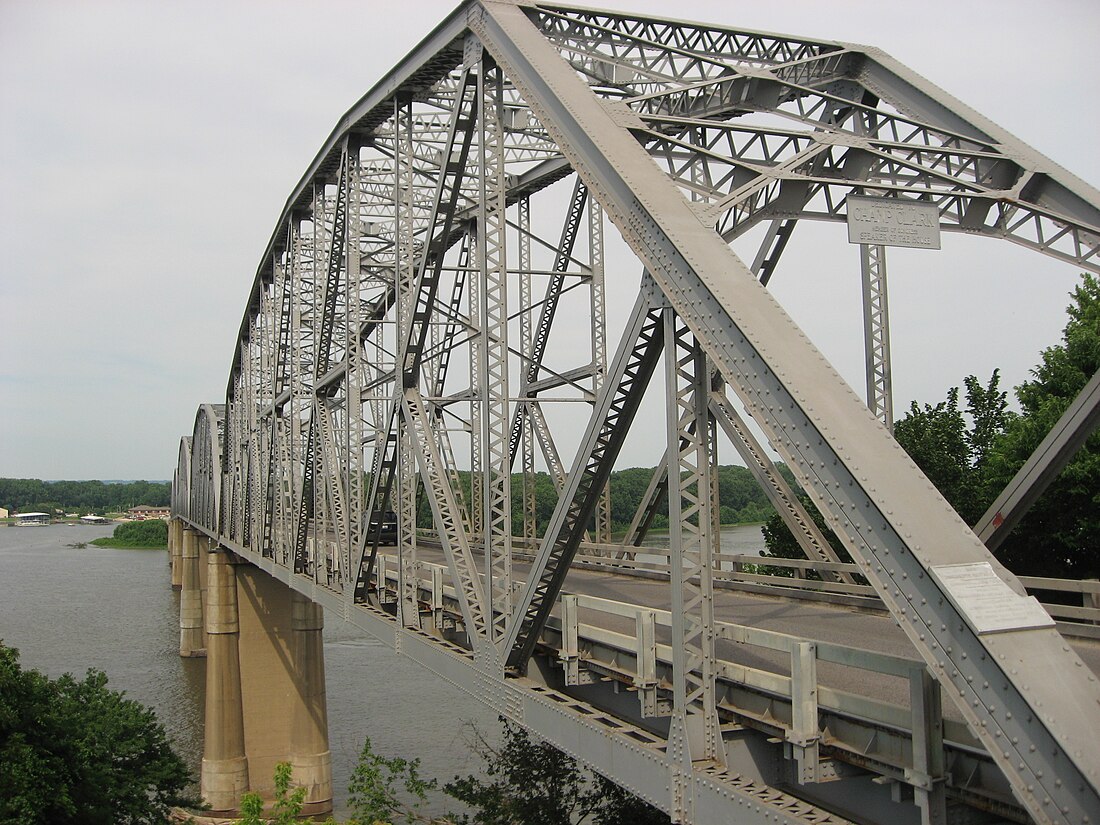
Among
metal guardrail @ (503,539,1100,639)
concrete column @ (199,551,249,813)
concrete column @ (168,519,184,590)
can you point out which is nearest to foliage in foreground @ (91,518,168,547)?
concrete column @ (168,519,184,590)

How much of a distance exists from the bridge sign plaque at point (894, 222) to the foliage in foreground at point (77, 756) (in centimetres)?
1431

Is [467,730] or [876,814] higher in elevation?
[876,814]

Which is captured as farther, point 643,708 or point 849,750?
point 643,708

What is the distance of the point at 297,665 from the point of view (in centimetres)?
3250

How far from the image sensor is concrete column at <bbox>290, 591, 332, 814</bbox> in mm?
29812

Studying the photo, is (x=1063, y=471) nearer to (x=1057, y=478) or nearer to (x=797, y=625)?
(x=1057, y=478)

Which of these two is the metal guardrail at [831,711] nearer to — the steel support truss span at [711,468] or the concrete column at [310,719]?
the steel support truss span at [711,468]

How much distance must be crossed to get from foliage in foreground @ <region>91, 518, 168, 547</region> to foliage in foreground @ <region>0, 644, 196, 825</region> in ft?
400

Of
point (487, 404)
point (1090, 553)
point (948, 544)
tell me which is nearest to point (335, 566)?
point (487, 404)

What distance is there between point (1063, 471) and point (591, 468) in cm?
1310

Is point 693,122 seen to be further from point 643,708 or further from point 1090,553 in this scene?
point 1090,553

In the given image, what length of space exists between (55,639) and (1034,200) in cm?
5223

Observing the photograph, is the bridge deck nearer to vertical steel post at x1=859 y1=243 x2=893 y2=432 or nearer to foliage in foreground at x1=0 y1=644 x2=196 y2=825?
vertical steel post at x1=859 y1=243 x2=893 y2=432

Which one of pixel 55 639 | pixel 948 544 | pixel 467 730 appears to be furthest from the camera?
pixel 55 639
